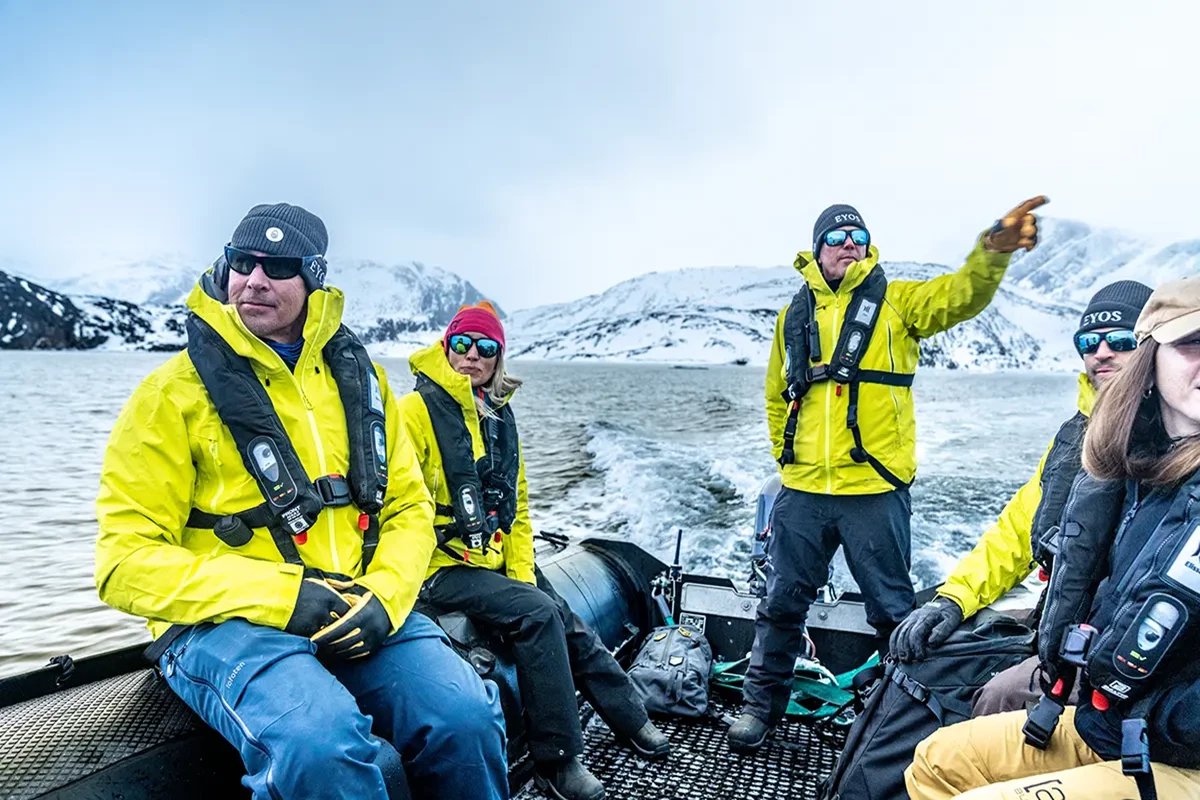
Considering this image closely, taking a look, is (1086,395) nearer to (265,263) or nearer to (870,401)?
(870,401)

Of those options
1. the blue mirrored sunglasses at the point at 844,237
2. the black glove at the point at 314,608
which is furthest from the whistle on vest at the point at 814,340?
the black glove at the point at 314,608

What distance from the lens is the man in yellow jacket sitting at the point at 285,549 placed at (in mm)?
1732

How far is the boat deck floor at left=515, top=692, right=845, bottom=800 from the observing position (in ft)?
9.19

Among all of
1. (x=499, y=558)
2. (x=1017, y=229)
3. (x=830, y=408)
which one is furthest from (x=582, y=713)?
(x=1017, y=229)

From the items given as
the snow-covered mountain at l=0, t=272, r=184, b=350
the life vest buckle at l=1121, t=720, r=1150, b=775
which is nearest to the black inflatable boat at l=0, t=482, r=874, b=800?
the life vest buckle at l=1121, t=720, r=1150, b=775

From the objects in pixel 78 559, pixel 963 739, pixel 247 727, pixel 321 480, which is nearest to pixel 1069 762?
pixel 963 739

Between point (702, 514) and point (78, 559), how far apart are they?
6.54m

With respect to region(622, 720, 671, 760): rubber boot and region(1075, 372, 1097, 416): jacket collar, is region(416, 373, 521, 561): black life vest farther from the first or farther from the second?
region(1075, 372, 1097, 416): jacket collar

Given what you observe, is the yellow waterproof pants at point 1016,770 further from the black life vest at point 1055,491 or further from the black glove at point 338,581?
the black glove at point 338,581

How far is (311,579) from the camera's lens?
1.97 m

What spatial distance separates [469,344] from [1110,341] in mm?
2450

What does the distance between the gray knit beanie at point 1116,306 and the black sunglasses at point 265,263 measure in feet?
8.92

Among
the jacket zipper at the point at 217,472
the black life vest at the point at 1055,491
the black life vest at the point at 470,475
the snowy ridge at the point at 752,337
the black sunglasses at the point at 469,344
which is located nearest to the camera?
the jacket zipper at the point at 217,472

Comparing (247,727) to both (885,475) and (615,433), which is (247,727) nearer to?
(885,475)
